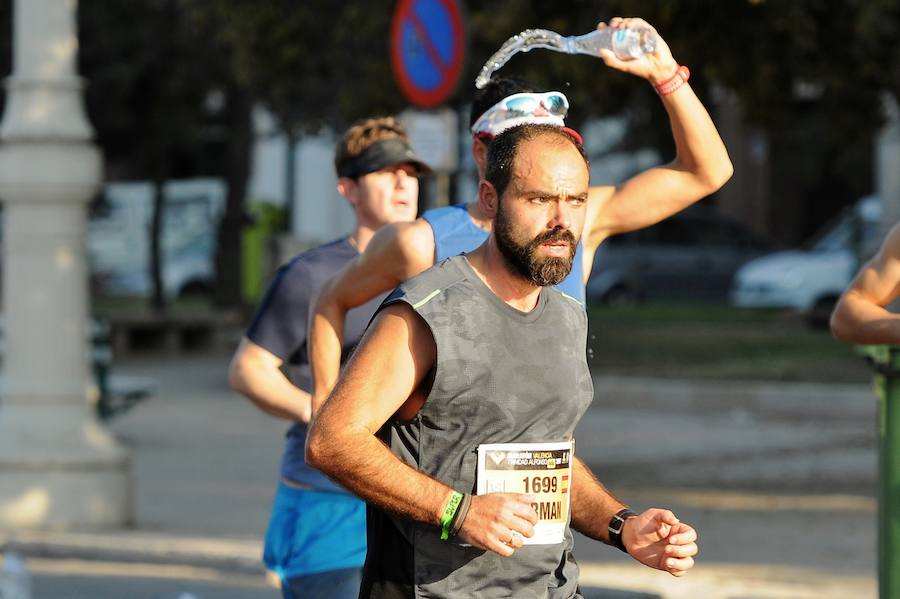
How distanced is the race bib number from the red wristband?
973 mm

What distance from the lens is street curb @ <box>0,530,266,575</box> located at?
874 centimetres

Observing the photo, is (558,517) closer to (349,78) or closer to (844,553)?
(844,553)

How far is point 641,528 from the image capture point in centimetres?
344

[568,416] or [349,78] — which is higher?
[349,78]

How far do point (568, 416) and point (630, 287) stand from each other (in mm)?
26746

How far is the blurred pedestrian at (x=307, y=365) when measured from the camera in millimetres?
5035

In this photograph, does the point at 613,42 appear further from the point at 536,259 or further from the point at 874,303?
the point at 874,303

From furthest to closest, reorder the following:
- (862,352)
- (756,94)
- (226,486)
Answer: (756,94) → (226,486) → (862,352)

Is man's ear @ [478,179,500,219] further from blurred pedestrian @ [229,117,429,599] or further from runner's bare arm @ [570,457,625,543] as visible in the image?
blurred pedestrian @ [229,117,429,599]

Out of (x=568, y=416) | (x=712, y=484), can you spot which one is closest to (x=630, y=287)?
(x=712, y=484)

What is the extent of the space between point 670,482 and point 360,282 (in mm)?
7447

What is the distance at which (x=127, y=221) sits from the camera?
40938 mm

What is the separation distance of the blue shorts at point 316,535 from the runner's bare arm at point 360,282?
21.8 inches

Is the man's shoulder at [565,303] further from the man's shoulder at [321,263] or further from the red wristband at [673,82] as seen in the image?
the man's shoulder at [321,263]
